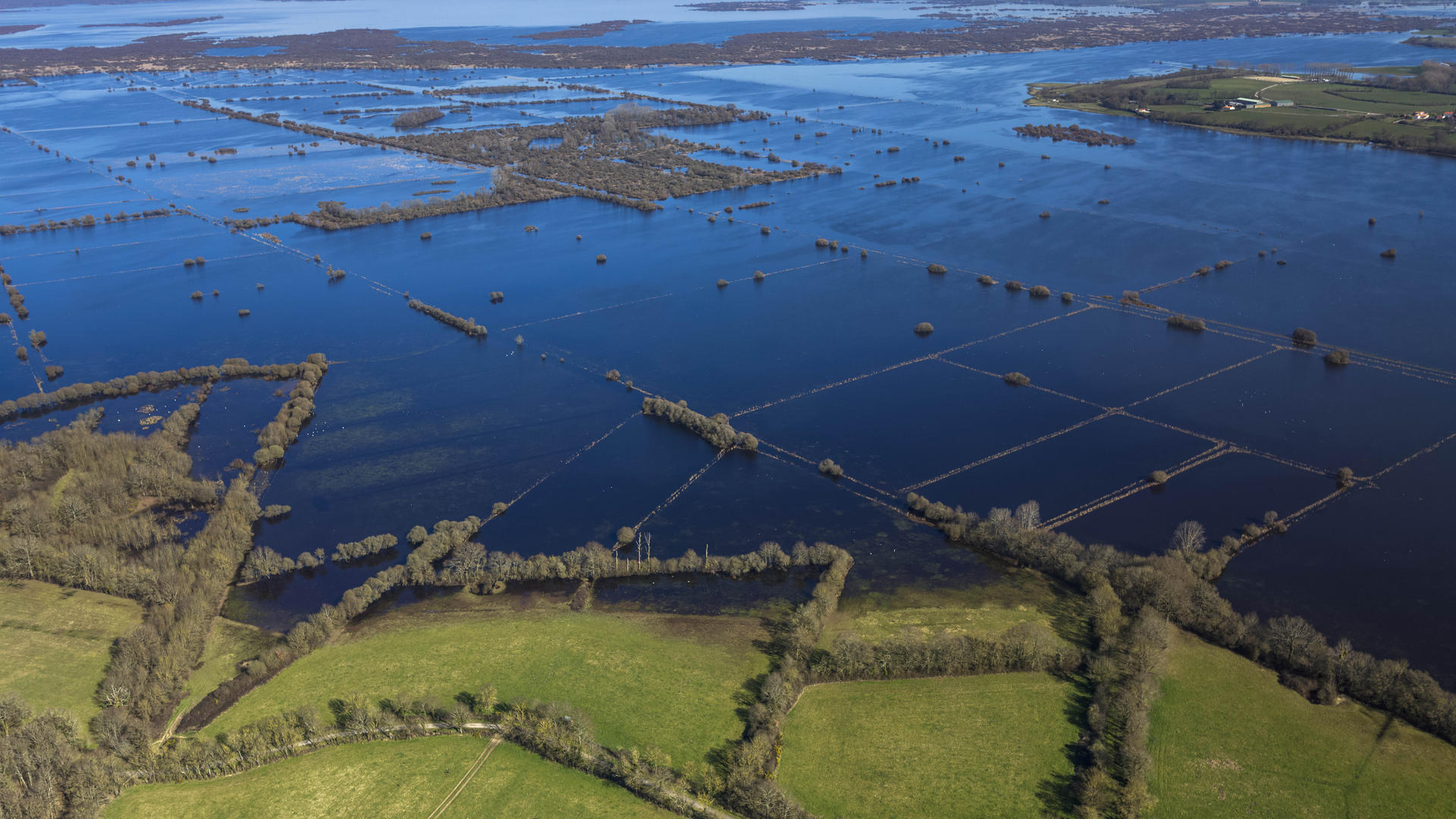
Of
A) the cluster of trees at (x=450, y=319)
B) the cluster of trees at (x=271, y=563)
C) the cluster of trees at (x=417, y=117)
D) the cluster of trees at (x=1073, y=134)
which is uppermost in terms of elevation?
the cluster of trees at (x=417, y=117)

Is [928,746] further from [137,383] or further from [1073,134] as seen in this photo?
[1073,134]

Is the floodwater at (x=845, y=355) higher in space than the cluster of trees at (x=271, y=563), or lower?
higher

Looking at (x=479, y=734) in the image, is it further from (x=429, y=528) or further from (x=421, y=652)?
(x=429, y=528)

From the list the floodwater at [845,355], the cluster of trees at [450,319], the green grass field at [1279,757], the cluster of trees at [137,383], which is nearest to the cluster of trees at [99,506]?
the floodwater at [845,355]

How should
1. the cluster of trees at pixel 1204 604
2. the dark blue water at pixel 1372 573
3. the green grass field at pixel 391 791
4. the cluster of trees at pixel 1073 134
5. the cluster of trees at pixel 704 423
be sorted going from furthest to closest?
the cluster of trees at pixel 1073 134, the cluster of trees at pixel 704 423, the dark blue water at pixel 1372 573, the cluster of trees at pixel 1204 604, the green grass field at pixel 391 791

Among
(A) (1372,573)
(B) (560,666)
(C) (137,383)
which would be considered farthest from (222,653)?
(A) (1372,573)

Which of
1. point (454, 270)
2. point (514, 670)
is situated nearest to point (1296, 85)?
point (454, 270)

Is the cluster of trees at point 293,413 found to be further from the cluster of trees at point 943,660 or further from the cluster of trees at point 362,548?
the cluster of trees at point 943,660

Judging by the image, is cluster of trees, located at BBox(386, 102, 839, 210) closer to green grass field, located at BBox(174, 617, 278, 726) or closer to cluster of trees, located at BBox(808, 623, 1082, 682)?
green grass field, located at BBox(174, 617, 278, 726)
